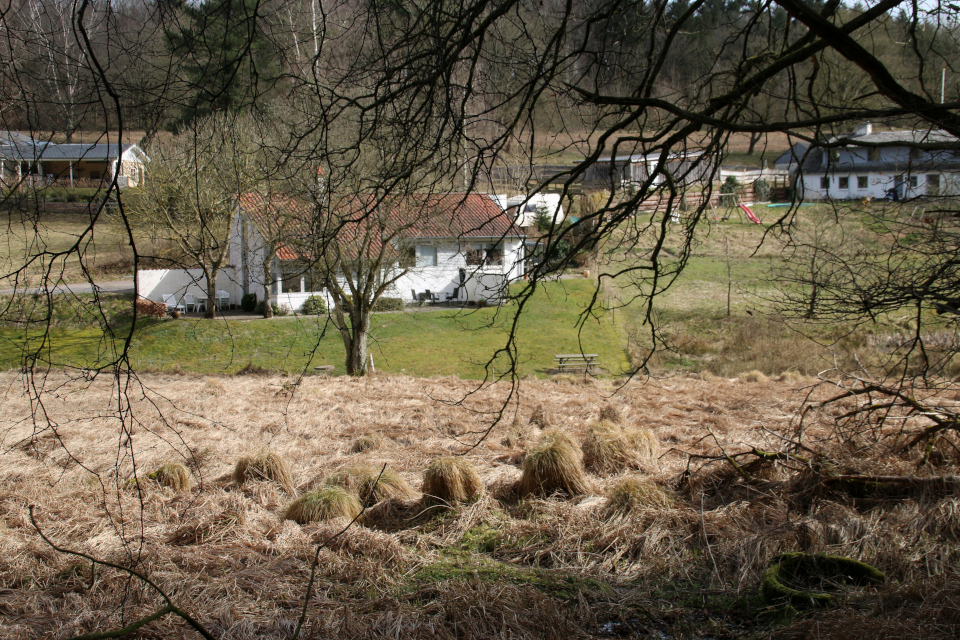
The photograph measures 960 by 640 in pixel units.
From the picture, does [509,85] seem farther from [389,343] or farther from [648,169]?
[389,343]

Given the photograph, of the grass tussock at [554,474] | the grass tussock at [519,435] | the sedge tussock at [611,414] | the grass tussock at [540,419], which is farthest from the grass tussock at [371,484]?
the sedge tussock at [611,414]

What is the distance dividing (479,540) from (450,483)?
1.87 feet

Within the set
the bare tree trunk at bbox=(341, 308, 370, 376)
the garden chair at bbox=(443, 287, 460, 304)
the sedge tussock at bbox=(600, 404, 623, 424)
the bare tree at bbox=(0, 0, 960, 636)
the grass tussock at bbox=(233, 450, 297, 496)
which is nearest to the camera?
the bare tree at bbox=(0, 0, 960, 636)

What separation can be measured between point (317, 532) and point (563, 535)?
1528 mm

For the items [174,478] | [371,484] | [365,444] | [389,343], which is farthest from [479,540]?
[389,343]

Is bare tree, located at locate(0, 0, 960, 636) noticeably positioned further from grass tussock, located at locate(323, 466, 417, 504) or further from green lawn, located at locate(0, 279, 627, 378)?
green lawn, located at locate(0, 279, 627, 378)

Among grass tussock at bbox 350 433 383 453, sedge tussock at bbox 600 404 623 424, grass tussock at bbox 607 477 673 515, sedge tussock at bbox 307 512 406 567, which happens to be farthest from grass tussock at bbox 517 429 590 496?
sedge tussock at bbox 600 404 623 424

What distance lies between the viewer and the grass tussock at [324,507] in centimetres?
461

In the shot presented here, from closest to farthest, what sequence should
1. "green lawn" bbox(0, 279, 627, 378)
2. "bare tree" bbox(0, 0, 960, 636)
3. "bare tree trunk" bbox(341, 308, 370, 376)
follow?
"bare tree" bbox(0, 0, 960, 636) < "bare tree trunk" bbox(341, 308, 370, 376) < "green lawn" bbox(0, 279, 627, 378)

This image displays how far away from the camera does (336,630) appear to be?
10.0 feet

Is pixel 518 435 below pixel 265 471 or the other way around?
below

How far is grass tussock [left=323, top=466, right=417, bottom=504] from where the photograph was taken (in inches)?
195

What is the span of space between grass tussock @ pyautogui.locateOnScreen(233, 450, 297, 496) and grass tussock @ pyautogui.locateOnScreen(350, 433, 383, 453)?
4.56ft

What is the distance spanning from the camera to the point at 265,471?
549cm
